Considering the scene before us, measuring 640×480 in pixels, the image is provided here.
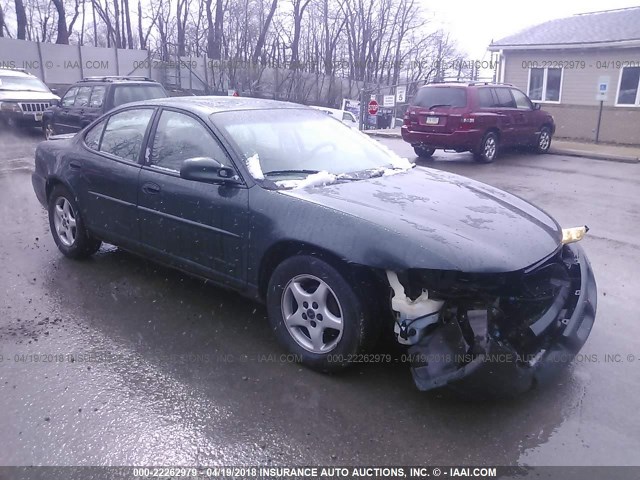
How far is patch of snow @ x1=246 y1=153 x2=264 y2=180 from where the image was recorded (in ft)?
11.9

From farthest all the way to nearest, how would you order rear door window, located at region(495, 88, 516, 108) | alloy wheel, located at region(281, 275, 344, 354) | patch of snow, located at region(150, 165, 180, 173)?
rear door window, located at region(495, 88, 516, 108)
patch of snow, located at region(150, 165, 180, 173)
alloy wheel, located at region(281, 275, 344, 354)

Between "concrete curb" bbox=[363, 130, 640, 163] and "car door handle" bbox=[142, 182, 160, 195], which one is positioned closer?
"car door handle" bbox=[142, 182, 160, 195]

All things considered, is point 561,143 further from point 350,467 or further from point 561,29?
point 350,467

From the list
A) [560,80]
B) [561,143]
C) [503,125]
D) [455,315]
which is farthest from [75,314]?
[560,80]

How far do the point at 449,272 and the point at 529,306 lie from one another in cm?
59

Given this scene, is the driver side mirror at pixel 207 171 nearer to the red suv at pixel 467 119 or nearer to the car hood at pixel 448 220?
the car hood at pixel 448 220

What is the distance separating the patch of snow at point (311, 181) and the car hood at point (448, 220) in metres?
0.06

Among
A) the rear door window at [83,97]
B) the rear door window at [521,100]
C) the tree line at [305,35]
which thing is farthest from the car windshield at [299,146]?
the tree line at [305,35]

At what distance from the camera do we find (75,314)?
4113 millimetres

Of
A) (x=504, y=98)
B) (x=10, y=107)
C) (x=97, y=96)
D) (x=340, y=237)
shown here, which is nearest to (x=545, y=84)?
(x=504, y=98)

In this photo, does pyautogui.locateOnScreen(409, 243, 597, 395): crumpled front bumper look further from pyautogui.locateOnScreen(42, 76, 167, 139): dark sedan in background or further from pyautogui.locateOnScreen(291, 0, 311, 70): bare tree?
pyautogui.locateOnScreen(291, 0, 311, 70): bare tree

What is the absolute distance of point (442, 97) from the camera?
12.1m

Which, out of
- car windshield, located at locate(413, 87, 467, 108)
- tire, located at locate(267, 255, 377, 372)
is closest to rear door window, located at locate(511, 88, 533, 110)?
car windshield, located at locate(413, 87, 467, 108)

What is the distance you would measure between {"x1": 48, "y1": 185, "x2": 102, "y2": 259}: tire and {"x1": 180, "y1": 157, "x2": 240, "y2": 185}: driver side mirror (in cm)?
187
